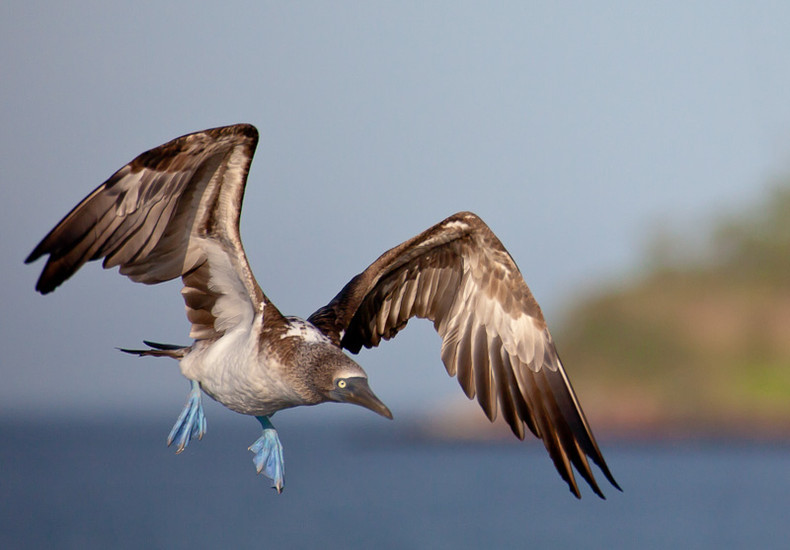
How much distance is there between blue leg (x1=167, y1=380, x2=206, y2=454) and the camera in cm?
979

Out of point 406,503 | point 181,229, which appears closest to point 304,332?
point 181,229

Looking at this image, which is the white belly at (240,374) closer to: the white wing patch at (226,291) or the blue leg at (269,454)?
the white wing patch at (226,291)

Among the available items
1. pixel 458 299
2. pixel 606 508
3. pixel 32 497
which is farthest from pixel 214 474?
pixel 458 299

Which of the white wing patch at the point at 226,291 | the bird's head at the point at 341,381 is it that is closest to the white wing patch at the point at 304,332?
the bird's head at the point at 341,381

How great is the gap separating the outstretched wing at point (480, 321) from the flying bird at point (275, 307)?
0.04 feet

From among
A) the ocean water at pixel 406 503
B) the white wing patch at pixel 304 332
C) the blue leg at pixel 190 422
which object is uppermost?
the white wing patch at pixel 304 332

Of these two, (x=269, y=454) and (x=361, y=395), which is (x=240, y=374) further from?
(x=269, y=454)

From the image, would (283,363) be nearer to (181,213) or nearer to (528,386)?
(181,213)

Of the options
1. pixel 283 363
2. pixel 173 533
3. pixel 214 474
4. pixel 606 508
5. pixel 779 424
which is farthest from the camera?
pixel 214 474

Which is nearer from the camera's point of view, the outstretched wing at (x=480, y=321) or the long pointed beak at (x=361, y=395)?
the long pointed beak at (x=361, y=395)

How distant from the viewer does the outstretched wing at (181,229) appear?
26.2ft

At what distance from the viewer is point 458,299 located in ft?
35.3

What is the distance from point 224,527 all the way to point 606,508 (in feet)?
73.3

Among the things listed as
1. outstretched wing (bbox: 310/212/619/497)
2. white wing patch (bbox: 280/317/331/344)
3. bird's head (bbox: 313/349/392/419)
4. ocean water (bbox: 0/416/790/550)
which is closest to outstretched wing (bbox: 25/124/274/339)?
white wing patch (bbox: 280/317/331/344)
